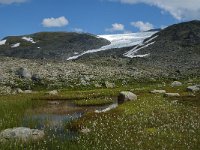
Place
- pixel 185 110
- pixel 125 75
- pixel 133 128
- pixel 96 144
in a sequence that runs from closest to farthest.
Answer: pixel 96 144 → pixel 133 128 → pixel 185 110 → pixel 125 75

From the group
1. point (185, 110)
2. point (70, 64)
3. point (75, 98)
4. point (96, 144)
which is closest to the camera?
point (96, 144)

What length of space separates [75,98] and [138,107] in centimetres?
2255

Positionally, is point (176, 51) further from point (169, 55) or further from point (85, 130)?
point (85, 130)

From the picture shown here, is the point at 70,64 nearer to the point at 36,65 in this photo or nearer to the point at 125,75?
the point at 36,65

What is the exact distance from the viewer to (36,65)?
374ft

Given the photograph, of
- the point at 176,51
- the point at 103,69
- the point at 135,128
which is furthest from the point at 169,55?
the point at 135,128

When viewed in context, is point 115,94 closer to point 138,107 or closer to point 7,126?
Answer: point 138,107

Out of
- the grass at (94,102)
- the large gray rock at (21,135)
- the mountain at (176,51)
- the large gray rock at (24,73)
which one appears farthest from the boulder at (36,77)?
the large gray rock at (21,135)

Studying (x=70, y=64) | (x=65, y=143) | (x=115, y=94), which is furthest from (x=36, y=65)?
(x=65, y=143)

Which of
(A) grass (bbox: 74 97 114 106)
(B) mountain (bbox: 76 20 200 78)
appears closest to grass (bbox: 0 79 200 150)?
(A) grass (bbox: 74 97 114 106)

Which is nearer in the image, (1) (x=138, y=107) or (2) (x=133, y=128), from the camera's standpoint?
(2) (x=133, y=128)

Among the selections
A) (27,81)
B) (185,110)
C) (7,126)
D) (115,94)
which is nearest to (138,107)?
(185,110)

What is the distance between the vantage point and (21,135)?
30.9 meters

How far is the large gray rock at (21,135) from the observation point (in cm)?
3016
